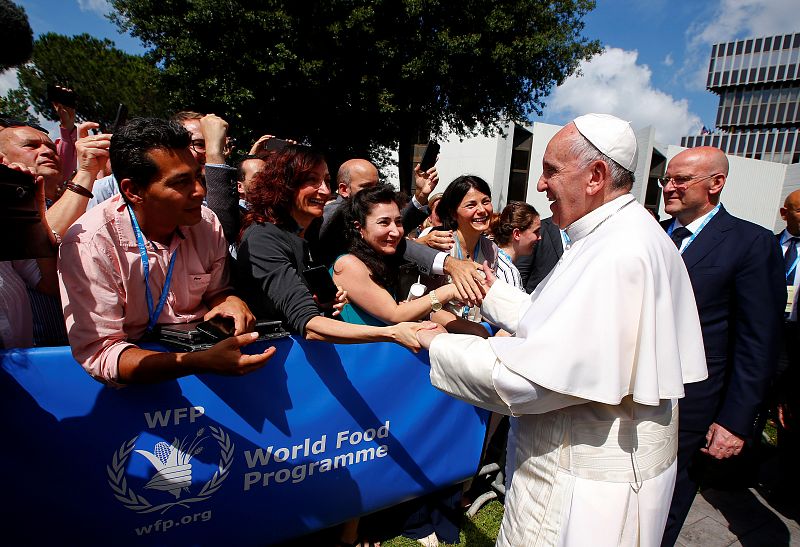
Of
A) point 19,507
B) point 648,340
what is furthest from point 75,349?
point 648,340

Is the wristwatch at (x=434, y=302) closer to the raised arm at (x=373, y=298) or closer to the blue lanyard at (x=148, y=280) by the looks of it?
the raised arm at (x=373, y=298)

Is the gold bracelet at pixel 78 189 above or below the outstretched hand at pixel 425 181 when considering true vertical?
below

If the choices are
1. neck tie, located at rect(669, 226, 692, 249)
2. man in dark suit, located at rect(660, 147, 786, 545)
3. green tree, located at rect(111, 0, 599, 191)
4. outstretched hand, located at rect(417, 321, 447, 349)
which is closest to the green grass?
man in dark suit, located at rect(660, 147, 786, 545)

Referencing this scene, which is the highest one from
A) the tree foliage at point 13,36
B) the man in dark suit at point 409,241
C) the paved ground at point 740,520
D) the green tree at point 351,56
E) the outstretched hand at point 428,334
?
the green tree at point 351,56

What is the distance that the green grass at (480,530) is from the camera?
9.65ft

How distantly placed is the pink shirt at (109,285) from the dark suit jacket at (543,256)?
321 centimetres

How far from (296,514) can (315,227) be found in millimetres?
1851

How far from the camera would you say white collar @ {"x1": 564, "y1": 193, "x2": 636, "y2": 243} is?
170 centimetres

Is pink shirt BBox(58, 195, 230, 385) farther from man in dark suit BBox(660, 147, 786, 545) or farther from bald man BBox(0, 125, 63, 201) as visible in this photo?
man in dark suit BBox(660, 147, 786, 545)

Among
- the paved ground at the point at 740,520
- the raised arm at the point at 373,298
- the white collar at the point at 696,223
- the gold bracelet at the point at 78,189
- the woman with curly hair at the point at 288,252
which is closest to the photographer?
the woman with curly hair at the point at 288,252

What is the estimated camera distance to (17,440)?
1.67m

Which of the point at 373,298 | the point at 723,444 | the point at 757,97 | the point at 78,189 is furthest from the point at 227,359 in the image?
the point at 757,97

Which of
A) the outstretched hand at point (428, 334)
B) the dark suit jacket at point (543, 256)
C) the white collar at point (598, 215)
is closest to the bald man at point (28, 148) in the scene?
the outstretched hand at point (428, 334)

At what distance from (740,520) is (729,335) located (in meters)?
1.97
